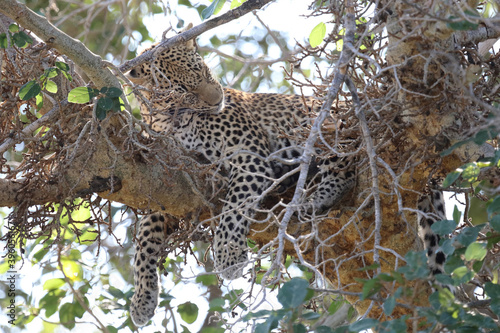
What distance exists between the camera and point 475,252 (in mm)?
2625

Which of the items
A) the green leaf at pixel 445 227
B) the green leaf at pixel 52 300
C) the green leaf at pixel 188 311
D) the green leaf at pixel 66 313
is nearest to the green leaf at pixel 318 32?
the green leaf at pixel 445 227

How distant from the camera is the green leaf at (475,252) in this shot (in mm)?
2615

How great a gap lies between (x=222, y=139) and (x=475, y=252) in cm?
303

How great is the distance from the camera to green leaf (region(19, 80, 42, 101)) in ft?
12.1

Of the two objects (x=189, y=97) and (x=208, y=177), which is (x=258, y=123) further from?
(x=208, y=177)

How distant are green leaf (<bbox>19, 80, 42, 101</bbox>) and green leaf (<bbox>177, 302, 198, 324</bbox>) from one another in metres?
2.96

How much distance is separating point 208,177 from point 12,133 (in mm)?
1379

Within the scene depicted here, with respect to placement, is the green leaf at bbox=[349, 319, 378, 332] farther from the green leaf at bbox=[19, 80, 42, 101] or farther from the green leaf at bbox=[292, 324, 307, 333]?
the green leaf at bbox=[19, 80, 42, 101]

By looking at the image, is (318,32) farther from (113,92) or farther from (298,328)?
(298,328)

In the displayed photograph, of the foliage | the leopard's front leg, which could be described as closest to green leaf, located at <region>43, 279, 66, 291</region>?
the foliage

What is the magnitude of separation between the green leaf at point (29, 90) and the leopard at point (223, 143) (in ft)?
3.80

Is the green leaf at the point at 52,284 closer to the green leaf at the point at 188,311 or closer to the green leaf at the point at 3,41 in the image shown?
the green leaf at the point at 188,311

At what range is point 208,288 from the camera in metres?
7.43

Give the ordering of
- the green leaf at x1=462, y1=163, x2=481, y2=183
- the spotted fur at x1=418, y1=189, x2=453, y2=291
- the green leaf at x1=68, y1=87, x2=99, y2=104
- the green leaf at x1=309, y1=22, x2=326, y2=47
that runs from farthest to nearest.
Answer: the spotted fur at x1=418, y1=189, x2=453, y2=291 → the green leaf at x1=309, y1=22, x2=326, y2=47 → the green leaf at x1=68, y1=87, x2=99, y2=104 → the green leaf at x1=462, y1=163, x2=481, y2=183
